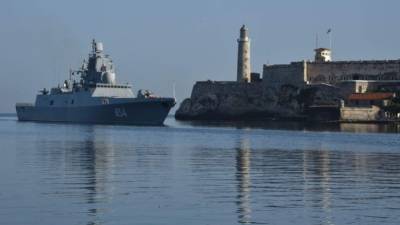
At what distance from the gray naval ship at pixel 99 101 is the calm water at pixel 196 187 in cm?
4346

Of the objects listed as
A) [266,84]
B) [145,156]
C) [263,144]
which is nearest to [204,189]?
[145,156]

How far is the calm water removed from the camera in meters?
17.7

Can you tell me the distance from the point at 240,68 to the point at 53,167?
80.8m

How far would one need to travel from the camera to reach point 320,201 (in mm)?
19984

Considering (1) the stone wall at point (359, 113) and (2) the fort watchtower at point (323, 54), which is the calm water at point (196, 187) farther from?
(2) the fort watchtower at point (323, 54)

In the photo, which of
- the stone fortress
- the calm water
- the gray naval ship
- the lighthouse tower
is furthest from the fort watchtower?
the calm water

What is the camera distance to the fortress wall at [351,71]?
102750 mm

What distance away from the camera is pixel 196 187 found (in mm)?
22625

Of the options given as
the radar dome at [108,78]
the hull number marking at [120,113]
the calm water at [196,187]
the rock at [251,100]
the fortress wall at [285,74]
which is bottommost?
the calm water at [196,187]

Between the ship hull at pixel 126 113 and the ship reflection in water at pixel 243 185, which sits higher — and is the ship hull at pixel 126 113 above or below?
above

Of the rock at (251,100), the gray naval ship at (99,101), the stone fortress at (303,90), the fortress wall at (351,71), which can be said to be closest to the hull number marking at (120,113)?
the gray naval ship at (99,101)

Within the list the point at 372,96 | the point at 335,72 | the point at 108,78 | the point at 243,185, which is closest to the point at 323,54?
the point at 335,72

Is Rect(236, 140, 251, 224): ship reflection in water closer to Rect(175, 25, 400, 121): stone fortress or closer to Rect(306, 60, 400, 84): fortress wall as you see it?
Rect(175, 25, 400, 121): stone fortress

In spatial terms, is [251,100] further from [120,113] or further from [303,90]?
[120,113]
